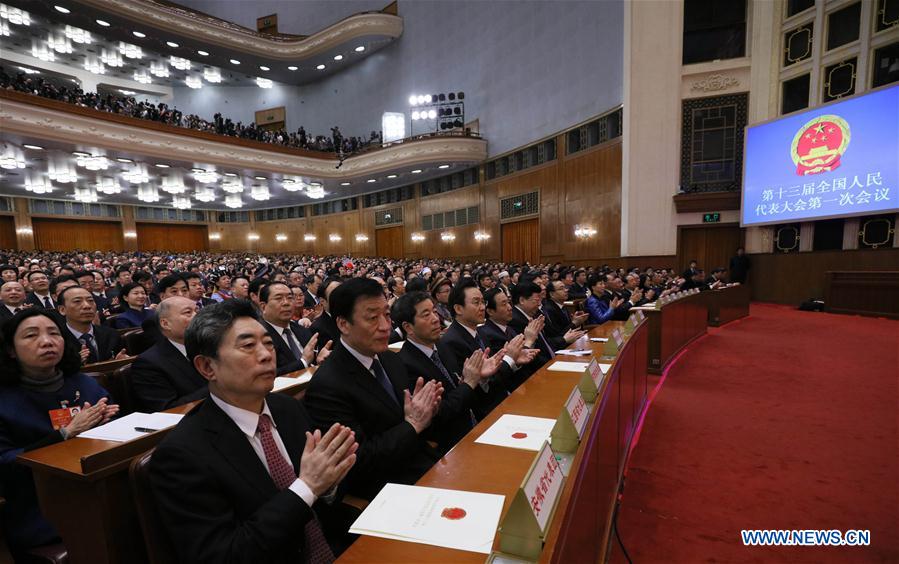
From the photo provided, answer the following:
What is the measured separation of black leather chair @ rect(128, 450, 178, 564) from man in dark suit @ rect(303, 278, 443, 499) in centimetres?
56

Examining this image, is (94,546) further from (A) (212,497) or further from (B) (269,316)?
(B) (269,316)

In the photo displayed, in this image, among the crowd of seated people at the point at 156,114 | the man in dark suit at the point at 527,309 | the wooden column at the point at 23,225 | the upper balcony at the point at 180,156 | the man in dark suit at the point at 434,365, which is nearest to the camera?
the man in dark suit at the point at 434,365

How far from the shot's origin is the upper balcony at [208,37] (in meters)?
16.5

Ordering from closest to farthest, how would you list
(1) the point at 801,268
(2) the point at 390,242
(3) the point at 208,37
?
(1) the point at 801,268
(3) the point at 208,37
(2) the point at 390,242

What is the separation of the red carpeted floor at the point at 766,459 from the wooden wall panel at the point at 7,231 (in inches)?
1082

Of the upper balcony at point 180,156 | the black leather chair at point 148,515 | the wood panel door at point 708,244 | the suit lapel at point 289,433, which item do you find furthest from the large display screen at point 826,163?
the black leather chair at point 148,515

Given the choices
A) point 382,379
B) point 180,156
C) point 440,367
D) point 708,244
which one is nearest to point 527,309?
point 440,367

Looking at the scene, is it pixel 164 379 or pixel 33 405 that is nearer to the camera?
pixel 33 405

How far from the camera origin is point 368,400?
1716mm

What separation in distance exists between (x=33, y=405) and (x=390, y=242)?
20669mm

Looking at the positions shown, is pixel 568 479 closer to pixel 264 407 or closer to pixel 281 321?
pixel 264 407

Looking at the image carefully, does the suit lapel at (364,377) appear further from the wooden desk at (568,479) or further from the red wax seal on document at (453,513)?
the red wax seal on document at (453,513)

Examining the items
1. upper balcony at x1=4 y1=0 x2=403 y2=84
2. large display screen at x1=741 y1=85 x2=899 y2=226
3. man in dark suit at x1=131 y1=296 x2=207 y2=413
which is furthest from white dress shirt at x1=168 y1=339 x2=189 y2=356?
upper balcony at x1=4 y1=0 x2=403 y2=84

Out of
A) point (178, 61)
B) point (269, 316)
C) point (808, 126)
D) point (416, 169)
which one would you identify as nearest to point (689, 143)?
point (808, 126)
